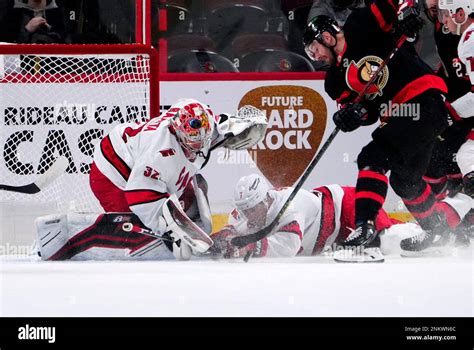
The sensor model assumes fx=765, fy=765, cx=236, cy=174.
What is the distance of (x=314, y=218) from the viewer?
275 centimetres

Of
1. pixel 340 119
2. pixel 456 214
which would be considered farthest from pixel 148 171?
pixel 456 214

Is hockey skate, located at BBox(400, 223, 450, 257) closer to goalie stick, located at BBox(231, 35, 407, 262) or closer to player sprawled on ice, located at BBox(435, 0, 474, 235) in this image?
player sprawled on ice, located at BBox(435, 0, 474, 235)

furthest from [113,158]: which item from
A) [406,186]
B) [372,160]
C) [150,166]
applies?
[406,186]

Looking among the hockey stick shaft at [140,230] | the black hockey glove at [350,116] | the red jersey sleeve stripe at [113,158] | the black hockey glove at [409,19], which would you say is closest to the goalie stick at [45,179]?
the red jersey sleeve stripe at [113,158]

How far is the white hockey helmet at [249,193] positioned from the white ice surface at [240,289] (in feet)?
0.86

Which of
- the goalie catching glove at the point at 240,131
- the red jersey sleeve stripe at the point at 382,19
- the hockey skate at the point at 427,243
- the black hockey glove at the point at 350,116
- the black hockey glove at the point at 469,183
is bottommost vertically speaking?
the hockey skate at the point at 427,243

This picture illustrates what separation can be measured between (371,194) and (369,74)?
0.42 m

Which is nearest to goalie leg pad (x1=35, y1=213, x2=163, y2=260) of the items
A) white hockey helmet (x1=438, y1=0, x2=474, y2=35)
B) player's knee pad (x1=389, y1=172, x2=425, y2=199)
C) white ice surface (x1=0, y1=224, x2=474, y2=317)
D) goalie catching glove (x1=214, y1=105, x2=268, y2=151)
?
white ice surface (x1=0, y1=224, x2=474, y2=317)

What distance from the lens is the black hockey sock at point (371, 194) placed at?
260cm

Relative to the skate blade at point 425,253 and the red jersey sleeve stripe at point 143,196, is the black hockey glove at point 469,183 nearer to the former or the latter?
the skate blade at point 425,253

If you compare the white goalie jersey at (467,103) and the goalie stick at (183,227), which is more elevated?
the white goalie jersey at (467,103)

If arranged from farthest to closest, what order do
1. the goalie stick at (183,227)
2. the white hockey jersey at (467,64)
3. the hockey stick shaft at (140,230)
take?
the white hockey jersey at (467,64) < the hockey stick shaft at (140,230) < the goalie stick at (183,227)
